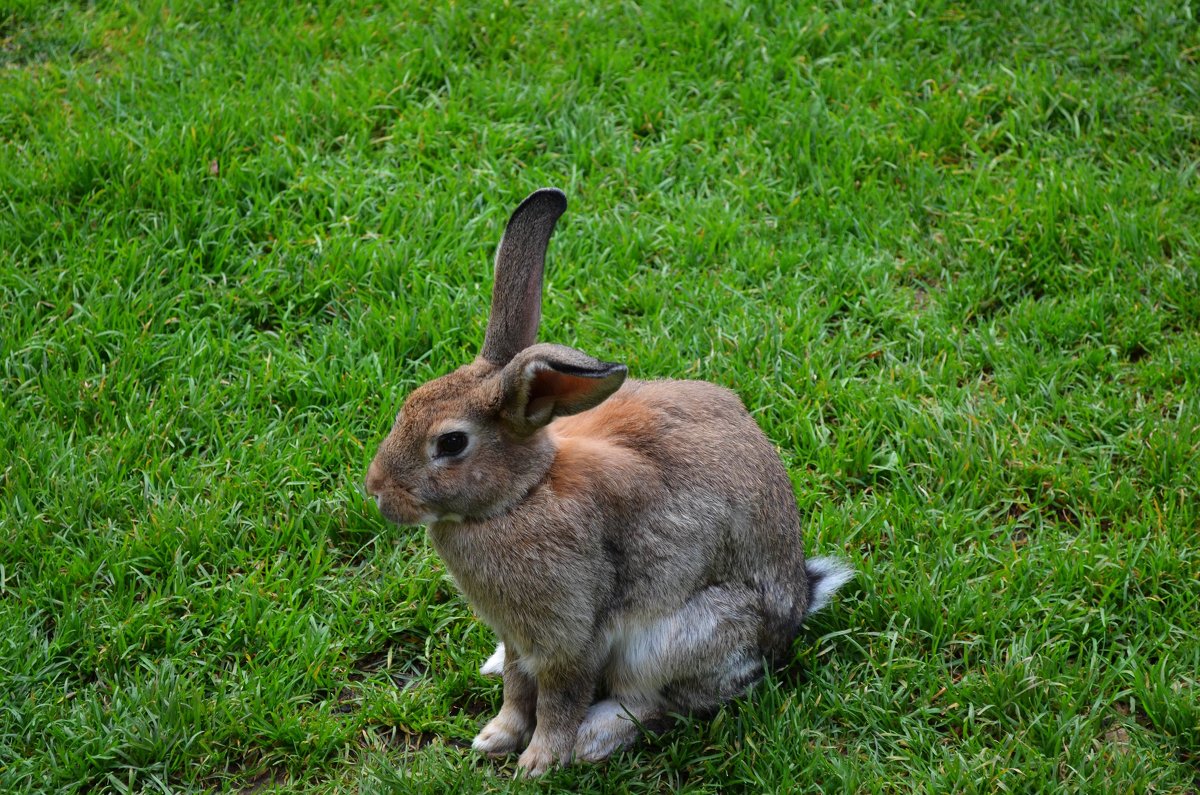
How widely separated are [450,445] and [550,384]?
37 centimetres

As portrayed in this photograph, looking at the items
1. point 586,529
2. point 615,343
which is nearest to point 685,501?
point 586,529

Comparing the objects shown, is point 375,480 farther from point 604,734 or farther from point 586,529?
point 604,734

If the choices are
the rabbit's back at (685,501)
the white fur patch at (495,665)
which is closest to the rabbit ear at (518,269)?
the rabbit's back at (685,501)

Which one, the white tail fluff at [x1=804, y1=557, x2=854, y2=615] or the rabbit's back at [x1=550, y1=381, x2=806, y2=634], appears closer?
the rabbit's back at [x1=550, y1=381, x2=806, y2=634]

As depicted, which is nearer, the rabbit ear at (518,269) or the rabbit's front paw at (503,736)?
the rabbit ear at (518,269)

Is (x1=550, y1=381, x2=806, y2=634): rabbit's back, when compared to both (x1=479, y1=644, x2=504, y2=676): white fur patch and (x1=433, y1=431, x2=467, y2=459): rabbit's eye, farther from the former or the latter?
(x1=479, y1=644, x2=504, y2=676): white fur patch

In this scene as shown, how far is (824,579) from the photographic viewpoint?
173 inches

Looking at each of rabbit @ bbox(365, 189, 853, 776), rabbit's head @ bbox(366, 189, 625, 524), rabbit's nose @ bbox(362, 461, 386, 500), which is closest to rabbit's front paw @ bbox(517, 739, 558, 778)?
rabbit @ bbox(365, 189, 853, 776)

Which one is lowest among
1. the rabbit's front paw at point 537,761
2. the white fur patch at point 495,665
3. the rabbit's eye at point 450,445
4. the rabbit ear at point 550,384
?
the rabbit's front paw at point 537,761

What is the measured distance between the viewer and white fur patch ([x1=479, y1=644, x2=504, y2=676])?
430 centimetres

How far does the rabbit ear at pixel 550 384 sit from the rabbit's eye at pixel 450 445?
0.46ft

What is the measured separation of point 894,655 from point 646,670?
0.83m

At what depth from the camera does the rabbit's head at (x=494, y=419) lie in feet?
12.3

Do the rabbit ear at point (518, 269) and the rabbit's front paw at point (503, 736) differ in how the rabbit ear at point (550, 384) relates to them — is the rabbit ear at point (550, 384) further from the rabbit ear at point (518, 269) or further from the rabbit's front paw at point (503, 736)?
the rabbit's front paw at point (503, 736)
